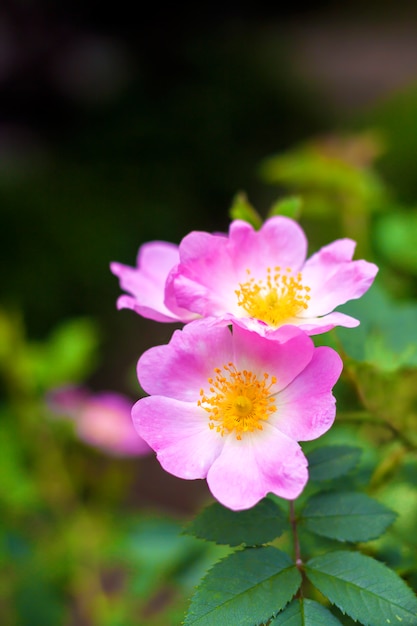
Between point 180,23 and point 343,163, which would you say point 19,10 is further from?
point 343,163

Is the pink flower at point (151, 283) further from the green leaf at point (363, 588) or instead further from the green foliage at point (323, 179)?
the green foliage at point (323, 179)

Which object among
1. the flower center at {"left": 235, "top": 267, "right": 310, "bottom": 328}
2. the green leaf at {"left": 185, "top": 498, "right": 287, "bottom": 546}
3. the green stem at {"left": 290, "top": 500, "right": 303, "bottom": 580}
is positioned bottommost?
the green stem at {"left": 290, "top": 500, "right": 303, "bottom": 580}

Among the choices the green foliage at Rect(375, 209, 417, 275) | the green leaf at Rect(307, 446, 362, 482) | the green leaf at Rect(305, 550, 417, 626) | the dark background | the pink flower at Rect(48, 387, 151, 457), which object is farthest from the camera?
the dark background

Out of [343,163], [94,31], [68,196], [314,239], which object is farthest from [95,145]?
[343,163]

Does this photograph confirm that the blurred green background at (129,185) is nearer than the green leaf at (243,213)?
No

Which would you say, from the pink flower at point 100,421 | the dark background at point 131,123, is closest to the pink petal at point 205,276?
the pink flower at point 100,421

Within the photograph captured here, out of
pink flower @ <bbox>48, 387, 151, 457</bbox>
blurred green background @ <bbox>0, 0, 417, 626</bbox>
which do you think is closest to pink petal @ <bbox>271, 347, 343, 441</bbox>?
blurred green background @ <bbox>0, 0, 417, 626</bbox>

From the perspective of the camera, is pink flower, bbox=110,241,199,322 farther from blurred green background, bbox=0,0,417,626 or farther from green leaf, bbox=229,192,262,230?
blurred green background, bbox=0,0,417,626
